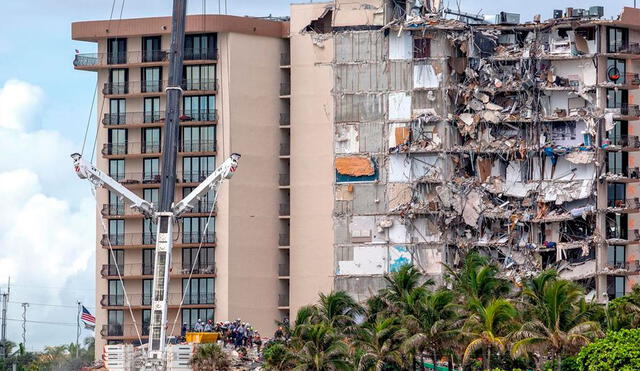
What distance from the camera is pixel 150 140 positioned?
17150 centimetres

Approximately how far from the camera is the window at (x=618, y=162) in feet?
548

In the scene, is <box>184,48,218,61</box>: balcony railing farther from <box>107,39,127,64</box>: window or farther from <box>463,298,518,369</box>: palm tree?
<box>463,298,518,369</box>: palm tree

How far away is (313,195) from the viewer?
169 m

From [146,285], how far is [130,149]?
12.4m

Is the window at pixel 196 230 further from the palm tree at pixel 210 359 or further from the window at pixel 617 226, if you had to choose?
the window at pixel 617 226

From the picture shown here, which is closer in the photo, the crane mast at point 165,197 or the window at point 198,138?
the crane mast at point 165,197

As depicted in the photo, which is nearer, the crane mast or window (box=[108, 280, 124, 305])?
the crane mast

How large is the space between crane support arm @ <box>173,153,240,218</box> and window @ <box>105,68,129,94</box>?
3134 centimetres

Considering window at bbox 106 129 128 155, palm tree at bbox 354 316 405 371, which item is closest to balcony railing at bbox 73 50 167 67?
window at bbox 106 129 128 155

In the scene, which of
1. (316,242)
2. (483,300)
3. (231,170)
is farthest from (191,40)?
(483,300)

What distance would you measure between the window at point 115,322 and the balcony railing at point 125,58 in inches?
887

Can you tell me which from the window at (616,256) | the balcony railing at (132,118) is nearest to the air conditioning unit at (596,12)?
the window at (616,256)

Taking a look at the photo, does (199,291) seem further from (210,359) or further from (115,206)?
(210,359)

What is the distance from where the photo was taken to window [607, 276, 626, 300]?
545 ft
